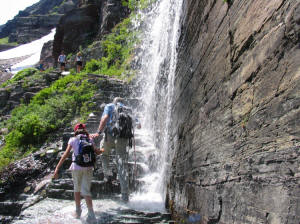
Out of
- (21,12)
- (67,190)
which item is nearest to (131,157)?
(67,190)

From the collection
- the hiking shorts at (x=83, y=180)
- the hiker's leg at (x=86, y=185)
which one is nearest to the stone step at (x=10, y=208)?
the hiking shorts at (x=83, y=180)

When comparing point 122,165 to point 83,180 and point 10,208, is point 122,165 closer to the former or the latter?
point 83,180

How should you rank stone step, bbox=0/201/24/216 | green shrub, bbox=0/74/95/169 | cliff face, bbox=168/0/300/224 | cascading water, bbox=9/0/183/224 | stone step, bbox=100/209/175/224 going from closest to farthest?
cliff face, bbox=168/0/300/224 → stone step, bbox=100/209/175/224 → cascading water, bbox=9/0/183/224 → stone step, bbox=0/201/24/216 → green shrub, bbox=0/74/95/169

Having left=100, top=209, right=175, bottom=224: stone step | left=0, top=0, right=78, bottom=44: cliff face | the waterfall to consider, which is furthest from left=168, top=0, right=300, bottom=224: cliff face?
left=0, top=0, right=78, bottom=44: cliff face

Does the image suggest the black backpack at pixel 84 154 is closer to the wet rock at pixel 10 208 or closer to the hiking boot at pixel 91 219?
the hiking boot at pixel 91 219

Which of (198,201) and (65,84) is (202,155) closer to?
(198,201)

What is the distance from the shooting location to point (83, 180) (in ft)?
15.1

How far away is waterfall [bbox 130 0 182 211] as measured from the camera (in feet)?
21.5

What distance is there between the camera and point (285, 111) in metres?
1.84

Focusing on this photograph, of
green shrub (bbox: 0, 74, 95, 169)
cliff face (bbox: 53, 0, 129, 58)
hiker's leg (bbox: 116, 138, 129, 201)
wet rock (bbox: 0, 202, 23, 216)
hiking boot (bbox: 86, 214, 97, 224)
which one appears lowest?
wet rock (bbox: 0, 202, 23, 216)

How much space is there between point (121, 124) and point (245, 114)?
3.66 meters

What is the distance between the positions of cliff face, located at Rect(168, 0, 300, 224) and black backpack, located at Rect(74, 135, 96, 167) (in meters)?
1.49

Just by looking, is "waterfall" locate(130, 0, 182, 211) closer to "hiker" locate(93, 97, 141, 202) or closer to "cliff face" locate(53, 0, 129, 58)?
"hiker" locate(93, 97, 141, 202)

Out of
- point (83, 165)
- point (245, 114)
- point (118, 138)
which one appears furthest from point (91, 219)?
point (245, 114)
